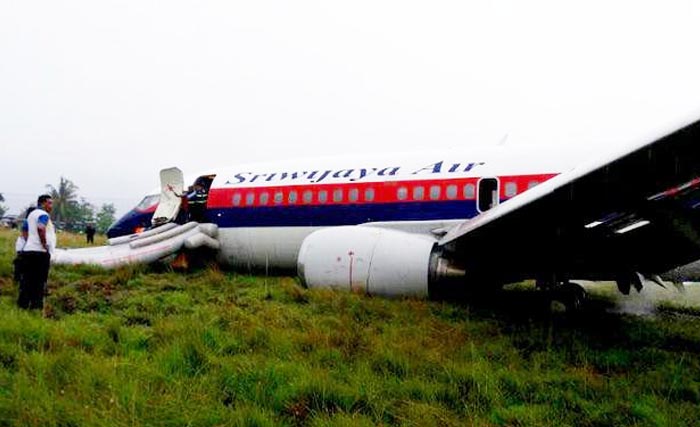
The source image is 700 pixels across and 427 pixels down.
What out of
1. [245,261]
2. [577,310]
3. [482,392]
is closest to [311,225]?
[245,261]

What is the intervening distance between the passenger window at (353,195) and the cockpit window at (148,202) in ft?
19.0

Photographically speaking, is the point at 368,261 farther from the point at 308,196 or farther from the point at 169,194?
the point at 169,194

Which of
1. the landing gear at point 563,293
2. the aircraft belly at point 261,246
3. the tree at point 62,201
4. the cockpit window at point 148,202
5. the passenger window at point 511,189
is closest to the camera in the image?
the landing gear at point 563,293

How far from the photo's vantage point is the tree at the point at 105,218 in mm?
97188

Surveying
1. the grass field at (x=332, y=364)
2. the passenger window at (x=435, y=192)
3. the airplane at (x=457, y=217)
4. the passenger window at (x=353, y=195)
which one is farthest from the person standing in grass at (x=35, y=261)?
the passenger window at (x=435, y=192)

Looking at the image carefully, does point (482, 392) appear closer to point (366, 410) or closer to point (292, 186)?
point (366, 410)

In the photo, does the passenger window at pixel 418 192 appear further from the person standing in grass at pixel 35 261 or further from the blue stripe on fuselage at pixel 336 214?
the person standing in grass at pixel 35 261

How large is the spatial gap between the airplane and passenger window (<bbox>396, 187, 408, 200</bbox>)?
2 centimetres

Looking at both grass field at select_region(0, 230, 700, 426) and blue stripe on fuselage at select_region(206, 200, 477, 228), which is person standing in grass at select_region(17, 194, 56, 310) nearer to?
grass field at select_region(0, 230, 700, 426)

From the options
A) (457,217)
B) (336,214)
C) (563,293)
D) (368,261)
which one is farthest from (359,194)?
(563,293)

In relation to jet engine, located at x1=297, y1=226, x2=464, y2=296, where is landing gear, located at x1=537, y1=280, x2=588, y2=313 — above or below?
below

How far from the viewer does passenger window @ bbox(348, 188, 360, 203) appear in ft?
36.4

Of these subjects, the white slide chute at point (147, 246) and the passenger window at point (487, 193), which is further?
the white slide chute at point (147, 246)

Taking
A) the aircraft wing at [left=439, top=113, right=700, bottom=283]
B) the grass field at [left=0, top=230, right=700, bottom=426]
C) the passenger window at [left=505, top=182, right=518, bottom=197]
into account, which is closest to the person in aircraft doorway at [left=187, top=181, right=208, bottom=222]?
the grass field at [left=0, top=230, right=700, bottom=426]
